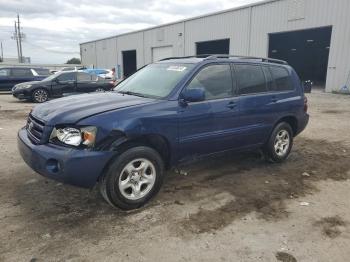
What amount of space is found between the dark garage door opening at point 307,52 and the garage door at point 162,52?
A: 9517 millimetres

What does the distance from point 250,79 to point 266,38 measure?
19331 millimetres

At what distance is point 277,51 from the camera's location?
33.3 metres

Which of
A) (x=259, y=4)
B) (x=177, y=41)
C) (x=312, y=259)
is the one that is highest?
(x=259, y=4)

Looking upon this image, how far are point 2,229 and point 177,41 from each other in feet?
97.8

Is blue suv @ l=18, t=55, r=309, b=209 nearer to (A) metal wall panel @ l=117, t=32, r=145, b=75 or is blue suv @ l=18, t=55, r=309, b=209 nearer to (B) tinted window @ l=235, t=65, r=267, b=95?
(B) tinted window @ l=235, t=65, r=267, b=95

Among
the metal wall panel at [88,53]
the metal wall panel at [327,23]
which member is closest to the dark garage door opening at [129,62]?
the metal wall panel at [88,53]

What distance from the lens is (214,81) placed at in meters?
4.96

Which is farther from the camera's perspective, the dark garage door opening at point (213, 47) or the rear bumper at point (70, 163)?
the dark garage door opening at point (213, 47)

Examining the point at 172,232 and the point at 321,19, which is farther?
the point at 321,19

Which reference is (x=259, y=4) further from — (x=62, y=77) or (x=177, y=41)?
(x=62, y=77)

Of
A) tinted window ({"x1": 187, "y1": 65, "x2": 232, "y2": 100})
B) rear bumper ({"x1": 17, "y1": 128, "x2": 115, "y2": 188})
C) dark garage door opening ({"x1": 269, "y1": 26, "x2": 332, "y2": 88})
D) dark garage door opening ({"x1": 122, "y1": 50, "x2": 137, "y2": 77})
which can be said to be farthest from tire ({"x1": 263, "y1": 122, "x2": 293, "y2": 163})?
dark garage door opening ({"x1": 122, "y1": 50, "x2": 137, "y2": 77})

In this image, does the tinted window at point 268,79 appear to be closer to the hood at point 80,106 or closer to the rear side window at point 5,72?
the hood at point 80,106

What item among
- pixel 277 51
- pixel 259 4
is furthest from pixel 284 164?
pixel 277 51

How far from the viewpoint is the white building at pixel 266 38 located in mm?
19750
